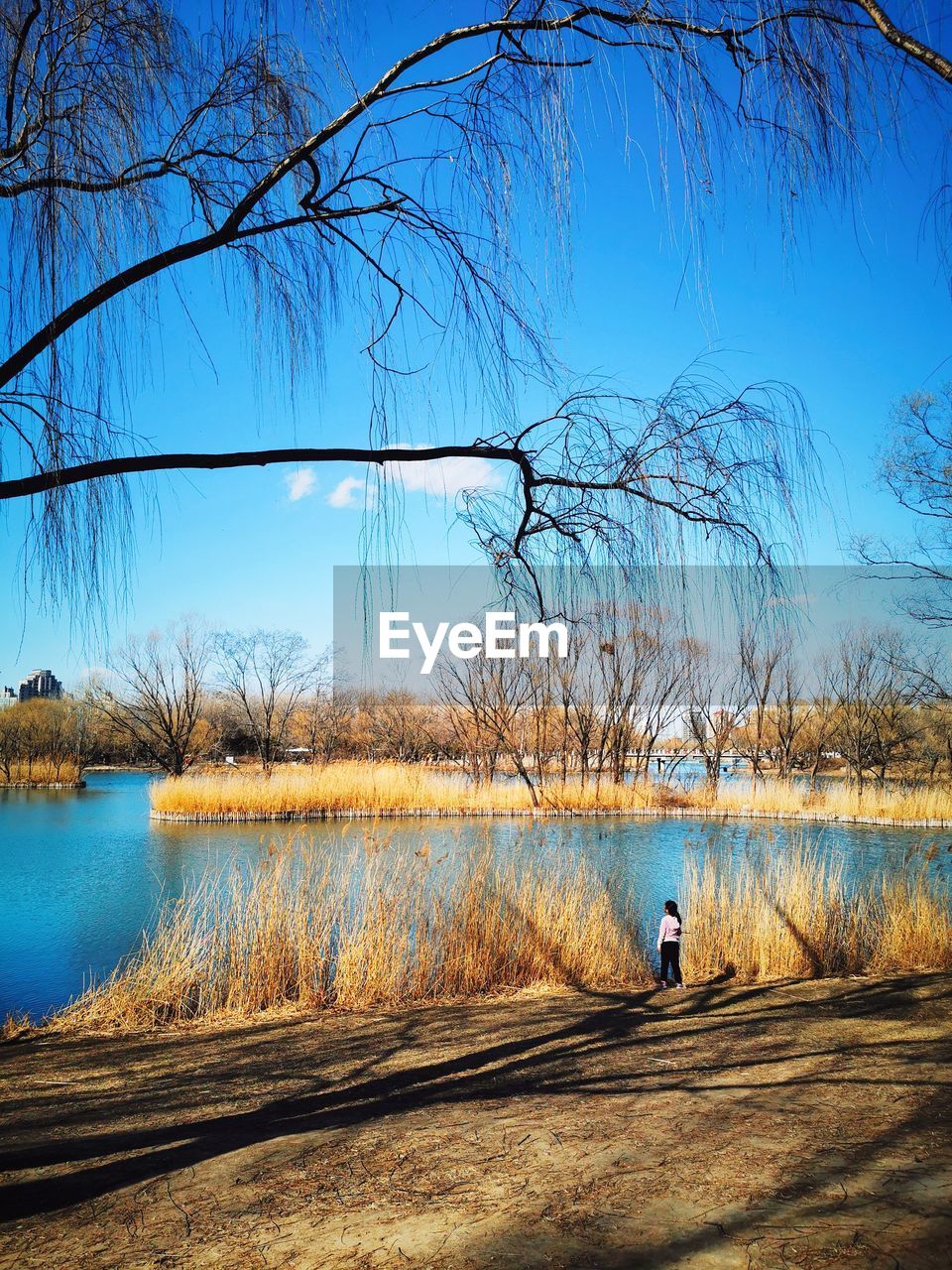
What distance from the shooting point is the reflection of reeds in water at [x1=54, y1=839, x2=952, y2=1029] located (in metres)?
6.53

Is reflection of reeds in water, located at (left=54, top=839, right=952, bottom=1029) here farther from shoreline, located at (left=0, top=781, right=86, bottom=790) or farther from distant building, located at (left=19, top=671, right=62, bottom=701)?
shoreline, located at (left=0, top=781, right=86, bottom=790)

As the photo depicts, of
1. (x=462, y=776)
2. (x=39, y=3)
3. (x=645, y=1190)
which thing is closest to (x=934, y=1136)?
(x=645, y=1190)

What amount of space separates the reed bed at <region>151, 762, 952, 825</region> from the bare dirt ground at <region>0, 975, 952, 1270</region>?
53.9ft

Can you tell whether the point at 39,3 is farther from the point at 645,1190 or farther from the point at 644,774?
the point at 644,774

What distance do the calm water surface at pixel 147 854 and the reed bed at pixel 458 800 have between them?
108cm

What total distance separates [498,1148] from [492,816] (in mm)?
18724

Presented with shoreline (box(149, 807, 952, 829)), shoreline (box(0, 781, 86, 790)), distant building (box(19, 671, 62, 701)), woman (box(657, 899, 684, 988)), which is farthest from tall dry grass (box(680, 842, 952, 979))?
shoreline (box(0, 781, 86, 790))

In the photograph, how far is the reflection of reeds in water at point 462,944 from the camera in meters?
6.53

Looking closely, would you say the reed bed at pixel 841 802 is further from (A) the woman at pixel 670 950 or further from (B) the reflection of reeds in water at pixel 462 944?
(A) the woman at pixel 670 950

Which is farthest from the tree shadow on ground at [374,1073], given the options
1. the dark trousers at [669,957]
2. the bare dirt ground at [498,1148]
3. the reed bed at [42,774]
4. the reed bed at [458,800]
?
the reed bed at [42,774]

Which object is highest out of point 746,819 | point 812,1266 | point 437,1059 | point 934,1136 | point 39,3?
point 39,3

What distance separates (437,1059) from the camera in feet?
14.9

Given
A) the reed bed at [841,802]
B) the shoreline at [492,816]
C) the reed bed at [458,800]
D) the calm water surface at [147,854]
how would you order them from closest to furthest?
the calm water surface at [147,854], the reed bed at [841,802], the shoreline at [492,816], the reed bed at [458,800]

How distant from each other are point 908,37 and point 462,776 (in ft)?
79.6
